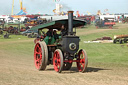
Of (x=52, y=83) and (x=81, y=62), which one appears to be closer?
(x=52, y=83)

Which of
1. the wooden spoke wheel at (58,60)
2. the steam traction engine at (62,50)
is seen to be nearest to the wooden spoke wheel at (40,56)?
the steam traction engine at (62,50)

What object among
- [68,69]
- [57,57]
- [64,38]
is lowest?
[68,69]

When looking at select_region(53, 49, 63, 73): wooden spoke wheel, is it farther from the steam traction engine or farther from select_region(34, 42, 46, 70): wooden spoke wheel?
select_region(34, 42, 46, 70): wooden spoke wheel

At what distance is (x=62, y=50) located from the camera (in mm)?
10086

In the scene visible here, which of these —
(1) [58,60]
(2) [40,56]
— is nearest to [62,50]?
(1) [58,60]

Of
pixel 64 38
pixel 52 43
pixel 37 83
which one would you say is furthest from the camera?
pixel 52 43

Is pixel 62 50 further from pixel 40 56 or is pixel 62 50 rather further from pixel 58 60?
pixel 40 56

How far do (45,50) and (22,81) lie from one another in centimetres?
290

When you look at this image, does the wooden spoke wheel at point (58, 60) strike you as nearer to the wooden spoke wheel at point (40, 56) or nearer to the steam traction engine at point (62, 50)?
the steam traction engine at point (62, 50)

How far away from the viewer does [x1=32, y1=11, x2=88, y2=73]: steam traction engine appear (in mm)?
9758

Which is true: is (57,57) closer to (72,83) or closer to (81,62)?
(81,62)

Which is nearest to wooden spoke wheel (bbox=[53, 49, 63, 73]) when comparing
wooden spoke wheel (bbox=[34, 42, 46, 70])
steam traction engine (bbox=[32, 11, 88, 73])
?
steam traction engine (bbox=[32, 11, 88, 73])

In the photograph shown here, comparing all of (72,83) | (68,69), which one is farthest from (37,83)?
(68,69)

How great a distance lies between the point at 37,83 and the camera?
7.30 m
